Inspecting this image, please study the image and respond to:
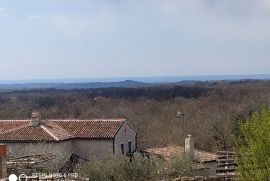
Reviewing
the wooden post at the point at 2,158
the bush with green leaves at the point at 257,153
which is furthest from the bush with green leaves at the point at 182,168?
the wooden post at the point at 2,158

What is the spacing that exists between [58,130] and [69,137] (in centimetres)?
99

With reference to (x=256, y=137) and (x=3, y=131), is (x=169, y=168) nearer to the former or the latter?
(x=256, y=137)

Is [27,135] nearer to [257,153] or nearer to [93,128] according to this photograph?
[93,128]

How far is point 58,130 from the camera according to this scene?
36062mm

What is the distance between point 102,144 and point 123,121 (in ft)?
7.58

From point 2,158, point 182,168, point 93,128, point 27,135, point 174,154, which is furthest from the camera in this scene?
point 93,128

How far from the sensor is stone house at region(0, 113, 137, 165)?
33.8m

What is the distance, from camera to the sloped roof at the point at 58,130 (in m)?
34.2

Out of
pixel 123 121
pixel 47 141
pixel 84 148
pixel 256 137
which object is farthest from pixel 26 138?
pixel 256 137

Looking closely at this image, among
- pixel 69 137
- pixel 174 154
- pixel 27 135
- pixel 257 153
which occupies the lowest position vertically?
pixel 174 154

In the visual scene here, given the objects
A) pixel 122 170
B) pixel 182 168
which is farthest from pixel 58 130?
pixel 182 168

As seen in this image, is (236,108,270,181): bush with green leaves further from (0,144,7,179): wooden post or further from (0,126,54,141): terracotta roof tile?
(0,126,54,141): terracotta roof tile

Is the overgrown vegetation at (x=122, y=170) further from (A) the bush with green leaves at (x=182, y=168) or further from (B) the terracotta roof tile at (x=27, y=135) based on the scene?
(B) the terracotta roof tile at (x=27, y=135)

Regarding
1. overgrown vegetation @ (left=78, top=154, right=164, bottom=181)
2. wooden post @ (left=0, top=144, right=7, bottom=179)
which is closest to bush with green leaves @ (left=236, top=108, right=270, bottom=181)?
wooden post @ (left=0, top=144, right=7, bottom=179)
